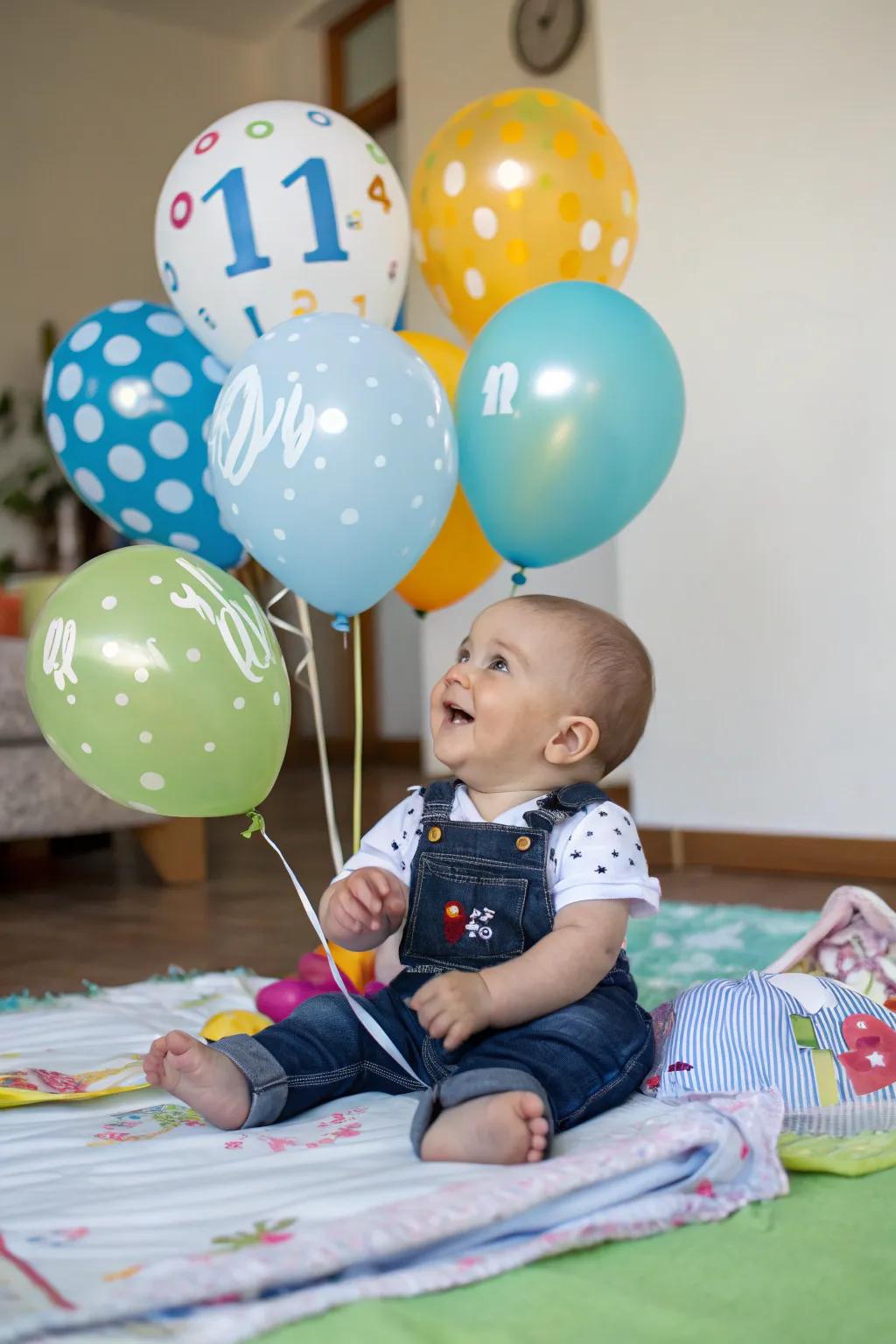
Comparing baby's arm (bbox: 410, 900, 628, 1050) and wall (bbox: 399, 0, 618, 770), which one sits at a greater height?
wall (bbox: 399, 0, 618, 770)

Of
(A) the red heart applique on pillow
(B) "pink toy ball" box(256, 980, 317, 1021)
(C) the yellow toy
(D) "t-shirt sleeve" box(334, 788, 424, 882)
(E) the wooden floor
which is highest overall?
(D) "t-shirt sleeve" box(334, 788, 424, 882)

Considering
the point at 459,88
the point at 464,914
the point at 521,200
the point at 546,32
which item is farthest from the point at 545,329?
the point at 459,88

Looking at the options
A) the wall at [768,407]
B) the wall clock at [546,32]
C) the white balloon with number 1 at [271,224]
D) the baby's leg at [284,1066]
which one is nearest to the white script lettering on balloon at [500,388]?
the white balloon with number 1 at [271,224]

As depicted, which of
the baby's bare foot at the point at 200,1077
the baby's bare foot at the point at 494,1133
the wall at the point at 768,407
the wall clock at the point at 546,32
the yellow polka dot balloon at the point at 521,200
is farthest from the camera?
the wall clock at the point at 546,32

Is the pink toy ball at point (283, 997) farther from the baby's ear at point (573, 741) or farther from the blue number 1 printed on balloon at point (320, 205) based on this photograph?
the blue number 1 printed on balloon at point (320, 205)

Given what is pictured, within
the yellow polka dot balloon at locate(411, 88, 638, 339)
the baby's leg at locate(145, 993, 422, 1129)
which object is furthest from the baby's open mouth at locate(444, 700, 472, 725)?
the yellow polka dot balloon at locate(411, 88, 638, 339)

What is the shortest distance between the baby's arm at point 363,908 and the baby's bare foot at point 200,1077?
163 millimetres

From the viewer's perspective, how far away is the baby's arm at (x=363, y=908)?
1.14 metres

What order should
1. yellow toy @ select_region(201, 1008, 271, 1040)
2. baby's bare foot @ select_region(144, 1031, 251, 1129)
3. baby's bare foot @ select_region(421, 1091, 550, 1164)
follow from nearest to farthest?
baby's bare foot @ select_region(421, 1091, 550, 1164) < baby's bare foot @ select_region(144, 1031, 251, 1129) < yellow toy @ select_region(201, 1008, 271, 1040)

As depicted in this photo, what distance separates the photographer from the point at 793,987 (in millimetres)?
1130

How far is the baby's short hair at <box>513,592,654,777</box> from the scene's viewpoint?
1.17 meters

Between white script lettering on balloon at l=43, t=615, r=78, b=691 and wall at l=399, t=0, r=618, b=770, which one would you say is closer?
white script lettering on balloon at l=43, t=615, r=78, b=691

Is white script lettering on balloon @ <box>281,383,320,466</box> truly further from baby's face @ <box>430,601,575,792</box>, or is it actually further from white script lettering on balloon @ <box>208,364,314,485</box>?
baby's face @ <box>430,601,575,792</box>

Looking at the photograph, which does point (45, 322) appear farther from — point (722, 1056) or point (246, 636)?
point (722, 1056)
